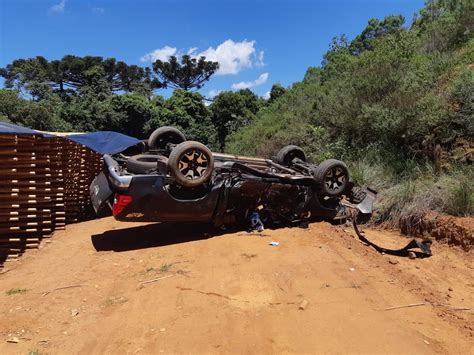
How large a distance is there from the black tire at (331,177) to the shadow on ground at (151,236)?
1973mm

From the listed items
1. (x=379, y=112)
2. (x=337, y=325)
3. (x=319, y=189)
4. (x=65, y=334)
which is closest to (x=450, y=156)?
(x=379, y=112)

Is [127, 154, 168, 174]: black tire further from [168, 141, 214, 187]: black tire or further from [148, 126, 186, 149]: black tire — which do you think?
[148, 126, 186, 149]: black tire

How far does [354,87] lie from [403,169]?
12.3 ft

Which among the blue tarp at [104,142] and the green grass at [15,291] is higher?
the blue tarp at [104,142]

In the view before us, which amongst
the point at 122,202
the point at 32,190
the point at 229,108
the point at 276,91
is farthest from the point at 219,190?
the point at 229,108

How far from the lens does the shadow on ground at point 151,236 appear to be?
708 centimetres

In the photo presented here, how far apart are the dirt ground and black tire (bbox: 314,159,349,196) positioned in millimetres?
846

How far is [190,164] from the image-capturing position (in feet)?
21.7

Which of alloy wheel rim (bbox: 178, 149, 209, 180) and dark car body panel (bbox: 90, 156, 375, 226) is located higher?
alloy wheel rim (bbox: 178, 149, 209, 180)

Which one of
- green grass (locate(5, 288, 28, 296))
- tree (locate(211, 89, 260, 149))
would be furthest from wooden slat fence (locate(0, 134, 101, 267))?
tree (locate(211, 89, 260, 149))

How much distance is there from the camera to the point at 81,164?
10148 mm

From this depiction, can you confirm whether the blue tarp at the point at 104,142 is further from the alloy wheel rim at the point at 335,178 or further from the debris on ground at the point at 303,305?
the debris on ground at the point at 303,305

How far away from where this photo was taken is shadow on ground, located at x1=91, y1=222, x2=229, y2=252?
708 centimetres

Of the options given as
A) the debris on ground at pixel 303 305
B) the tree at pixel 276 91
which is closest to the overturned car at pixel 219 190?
the debris on ground at pixel 303 305
